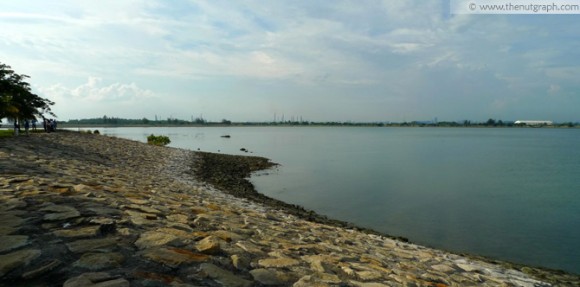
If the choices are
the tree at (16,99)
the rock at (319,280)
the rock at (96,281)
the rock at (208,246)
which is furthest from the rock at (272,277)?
the tree at (16,99)

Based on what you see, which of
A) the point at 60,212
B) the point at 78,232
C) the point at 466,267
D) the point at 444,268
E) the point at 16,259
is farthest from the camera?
the point at 466,267

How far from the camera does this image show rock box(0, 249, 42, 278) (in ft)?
10.0

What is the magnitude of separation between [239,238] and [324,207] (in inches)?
540

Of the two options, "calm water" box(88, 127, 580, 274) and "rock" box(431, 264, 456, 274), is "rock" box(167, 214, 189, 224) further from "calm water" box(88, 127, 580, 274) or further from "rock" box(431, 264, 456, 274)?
"calm water" box(88, 127, 580, 274)

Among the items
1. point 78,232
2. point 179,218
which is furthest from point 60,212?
point 179,218

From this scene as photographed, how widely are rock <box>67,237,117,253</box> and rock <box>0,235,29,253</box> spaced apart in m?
0.47

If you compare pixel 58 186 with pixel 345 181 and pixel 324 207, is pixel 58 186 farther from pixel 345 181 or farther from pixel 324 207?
pixel 345 181

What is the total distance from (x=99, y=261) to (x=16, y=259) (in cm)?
74

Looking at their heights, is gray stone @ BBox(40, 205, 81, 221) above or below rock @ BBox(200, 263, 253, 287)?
above

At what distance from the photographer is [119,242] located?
401 centimetres

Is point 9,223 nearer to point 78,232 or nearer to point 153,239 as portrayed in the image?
point 78,232

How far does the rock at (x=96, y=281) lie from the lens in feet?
9.67

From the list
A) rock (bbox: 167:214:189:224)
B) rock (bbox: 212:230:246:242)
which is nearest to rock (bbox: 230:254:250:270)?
rock (bbox: 212:230:246:242)

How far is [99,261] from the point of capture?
3.43 meters
